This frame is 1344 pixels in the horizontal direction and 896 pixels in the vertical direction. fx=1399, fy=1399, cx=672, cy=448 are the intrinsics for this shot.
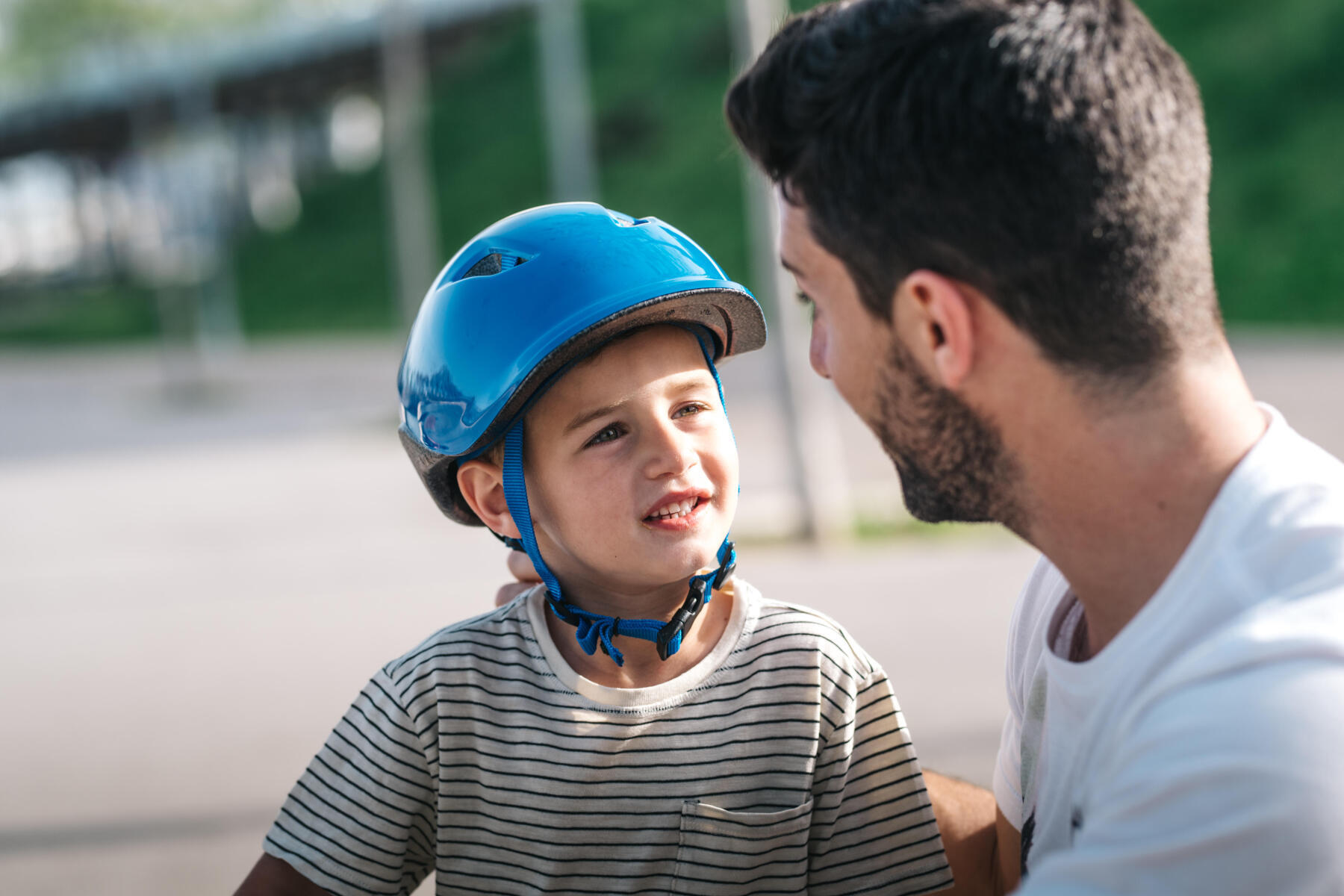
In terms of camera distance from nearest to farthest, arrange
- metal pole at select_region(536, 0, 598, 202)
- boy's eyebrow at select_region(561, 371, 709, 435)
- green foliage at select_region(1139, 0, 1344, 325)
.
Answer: boy's eyebrow at select_region(561, 371, 709, 435) < green foliage at select_region(1139, 0, 1344, 325) < metal pole at select_region(536, 0, 598, 202)

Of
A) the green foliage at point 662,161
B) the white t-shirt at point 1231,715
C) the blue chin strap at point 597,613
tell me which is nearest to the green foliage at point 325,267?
the green foliage at point 662,161

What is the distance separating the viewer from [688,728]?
223 cm

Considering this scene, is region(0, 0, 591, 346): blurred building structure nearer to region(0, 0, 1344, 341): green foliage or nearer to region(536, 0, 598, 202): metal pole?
region(0, 0, 1344, 341): green foliage

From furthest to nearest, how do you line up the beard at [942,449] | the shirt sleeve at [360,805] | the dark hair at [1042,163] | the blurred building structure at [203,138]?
the blurred building structure at [203,138]
the shirt sleeve at [360,805]
the beard at [942,449]
the dark hair at [1042,163]

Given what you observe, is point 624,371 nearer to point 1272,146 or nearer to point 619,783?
point 619,783

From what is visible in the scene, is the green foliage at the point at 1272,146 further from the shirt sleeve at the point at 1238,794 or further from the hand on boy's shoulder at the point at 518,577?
the shirt sleeve at the point at 1238,794

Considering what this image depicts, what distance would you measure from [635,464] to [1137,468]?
2.63ft

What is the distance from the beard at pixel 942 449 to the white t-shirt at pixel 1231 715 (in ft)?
0.84

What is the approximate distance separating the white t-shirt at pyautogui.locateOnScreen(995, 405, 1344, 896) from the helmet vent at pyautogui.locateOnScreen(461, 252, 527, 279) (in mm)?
1140

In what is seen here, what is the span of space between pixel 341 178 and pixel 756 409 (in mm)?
34544

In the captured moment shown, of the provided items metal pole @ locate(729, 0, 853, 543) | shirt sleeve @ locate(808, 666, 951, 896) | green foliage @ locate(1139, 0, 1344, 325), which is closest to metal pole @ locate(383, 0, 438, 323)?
metal pole @ locate(729, 0, 853, 543)

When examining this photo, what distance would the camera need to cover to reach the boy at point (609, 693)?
219 centimetres

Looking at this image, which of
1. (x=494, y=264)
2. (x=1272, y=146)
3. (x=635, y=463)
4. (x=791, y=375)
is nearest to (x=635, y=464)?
(x=635, y=463)

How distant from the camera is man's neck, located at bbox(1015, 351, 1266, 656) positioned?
5.72 feet
